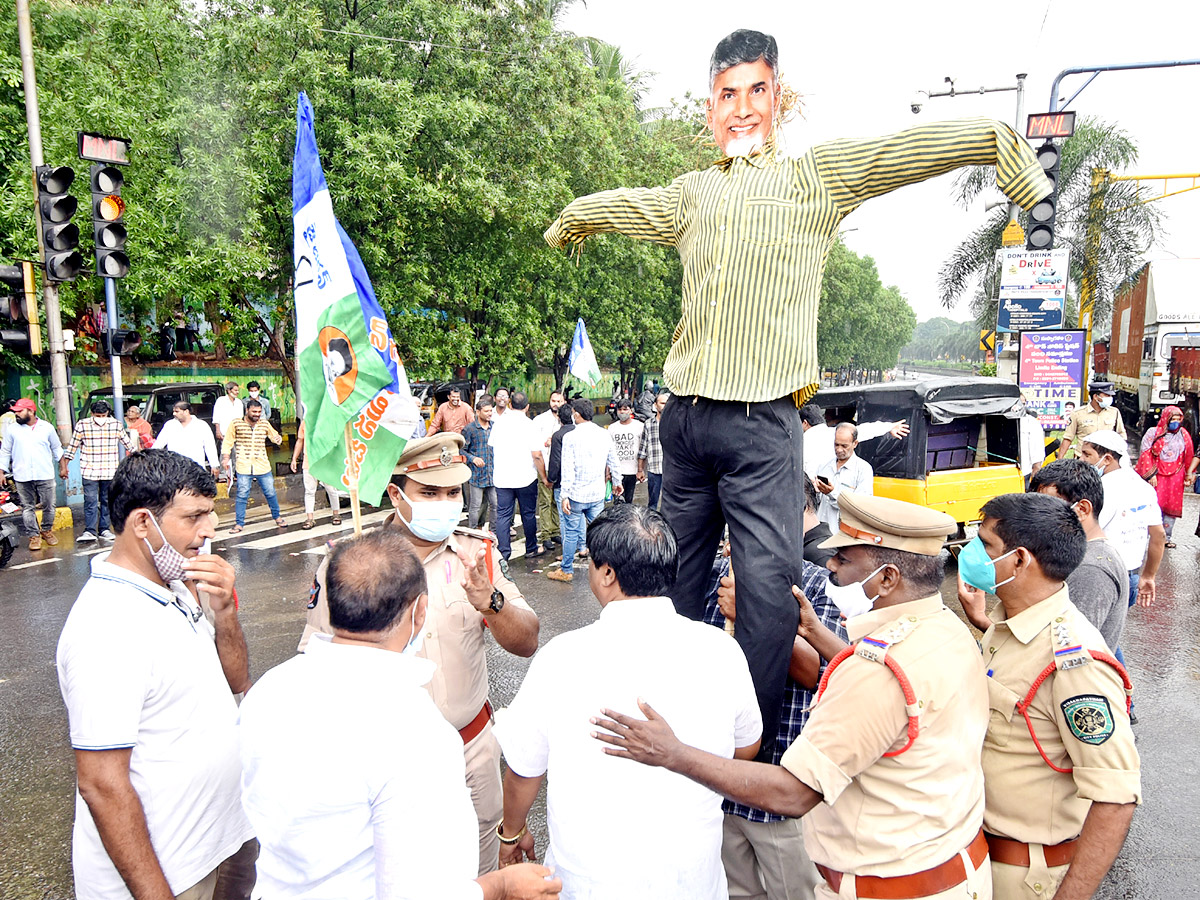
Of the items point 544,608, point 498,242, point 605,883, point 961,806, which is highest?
point 498,242

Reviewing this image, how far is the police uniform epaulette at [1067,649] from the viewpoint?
6.82ft

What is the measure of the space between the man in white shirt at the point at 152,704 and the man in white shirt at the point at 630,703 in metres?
0.84

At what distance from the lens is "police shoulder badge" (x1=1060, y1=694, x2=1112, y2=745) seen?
6.55 feet

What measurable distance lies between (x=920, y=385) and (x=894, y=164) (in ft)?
23.8

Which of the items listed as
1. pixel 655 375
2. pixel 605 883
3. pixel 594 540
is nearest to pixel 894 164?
pixel 594 540

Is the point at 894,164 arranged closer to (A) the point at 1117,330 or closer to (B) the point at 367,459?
(B) the point at 367,459

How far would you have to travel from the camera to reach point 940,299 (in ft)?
75.6

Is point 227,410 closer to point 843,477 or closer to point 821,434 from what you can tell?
point 821,434

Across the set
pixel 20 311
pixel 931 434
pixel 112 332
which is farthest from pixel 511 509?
pixel 112 332

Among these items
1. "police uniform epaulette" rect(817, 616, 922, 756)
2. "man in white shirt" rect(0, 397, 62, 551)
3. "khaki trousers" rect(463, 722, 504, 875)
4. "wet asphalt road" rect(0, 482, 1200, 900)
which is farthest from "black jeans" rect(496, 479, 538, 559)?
"police uniform epaulette" rect(817, 616, 922, 756)

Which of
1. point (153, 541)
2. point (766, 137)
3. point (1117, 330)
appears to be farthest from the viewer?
point (1117, 330)

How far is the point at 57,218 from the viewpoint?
8.43 m

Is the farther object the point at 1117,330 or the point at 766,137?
the point at 1117,330

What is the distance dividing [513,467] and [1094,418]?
24.7ft
